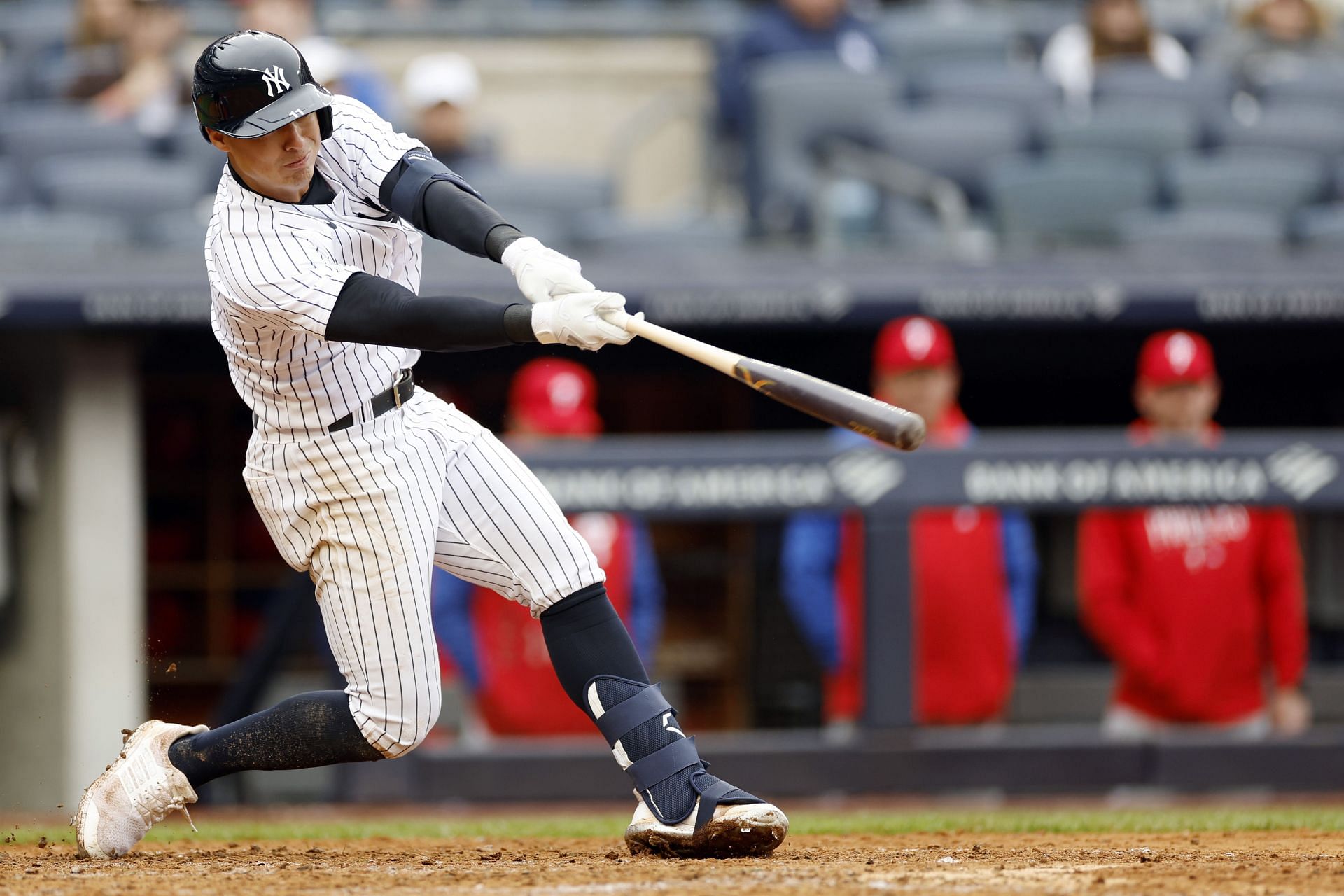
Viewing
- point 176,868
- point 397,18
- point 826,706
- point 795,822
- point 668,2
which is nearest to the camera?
point 176,868

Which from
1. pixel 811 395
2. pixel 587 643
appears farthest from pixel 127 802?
pixel 811 395

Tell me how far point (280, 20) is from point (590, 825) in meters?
3.55

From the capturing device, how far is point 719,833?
3.18 metres

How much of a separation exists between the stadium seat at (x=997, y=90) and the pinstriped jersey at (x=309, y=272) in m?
4.60

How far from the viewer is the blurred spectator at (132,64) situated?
6980mm

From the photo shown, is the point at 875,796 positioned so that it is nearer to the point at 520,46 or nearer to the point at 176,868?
the point at 176,868

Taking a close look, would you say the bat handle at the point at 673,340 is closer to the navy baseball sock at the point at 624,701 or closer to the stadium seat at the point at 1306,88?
the navy baseball sock at the point at 624,701

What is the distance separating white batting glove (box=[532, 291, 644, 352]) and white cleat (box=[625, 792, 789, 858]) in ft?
2.85

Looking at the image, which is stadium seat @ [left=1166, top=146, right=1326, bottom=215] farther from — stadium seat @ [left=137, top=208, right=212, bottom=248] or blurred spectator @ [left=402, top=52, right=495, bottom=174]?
stadium seat @ [left=137, top=208, right=212, bottom=248]

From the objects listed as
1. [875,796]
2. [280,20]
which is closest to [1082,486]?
[875,796]

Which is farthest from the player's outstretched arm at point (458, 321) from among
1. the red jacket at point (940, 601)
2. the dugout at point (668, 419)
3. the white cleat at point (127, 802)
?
the red jacket at point (940, 601)

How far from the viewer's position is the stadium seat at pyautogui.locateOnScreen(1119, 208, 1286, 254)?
20.8 feet

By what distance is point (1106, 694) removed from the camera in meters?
6.72

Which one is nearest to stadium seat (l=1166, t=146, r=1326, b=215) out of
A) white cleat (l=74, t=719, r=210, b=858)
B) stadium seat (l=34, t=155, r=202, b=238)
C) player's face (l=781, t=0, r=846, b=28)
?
player's face (l=781, t=0, r=846, b=28)
